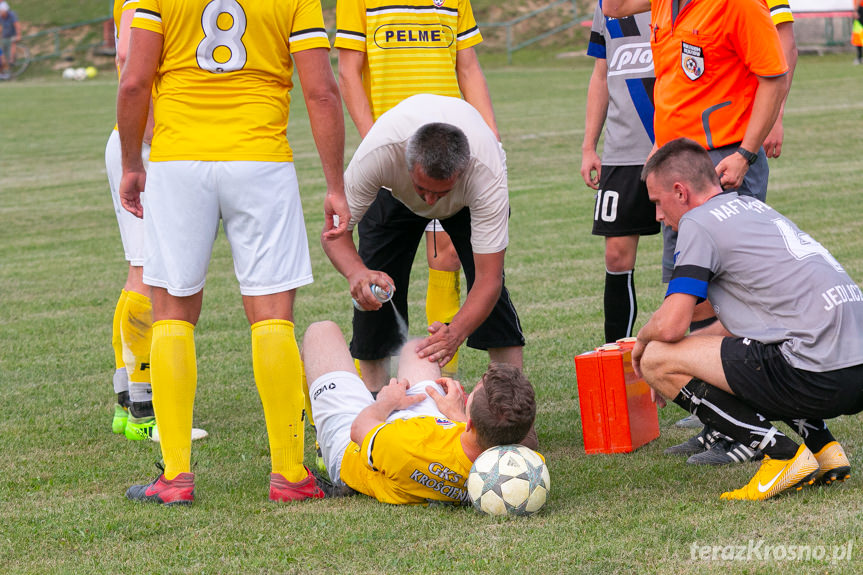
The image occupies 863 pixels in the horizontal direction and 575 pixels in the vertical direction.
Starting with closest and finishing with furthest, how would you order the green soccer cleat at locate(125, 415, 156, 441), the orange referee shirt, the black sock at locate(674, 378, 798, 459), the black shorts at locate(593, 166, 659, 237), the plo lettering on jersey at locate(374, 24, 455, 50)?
the black sock at locate(674, 378, 798, 459)
the orange referee shirt
the green soccer cleat at locate(125, 415, 156, 441)
the black shorts at locate(593, 166, 659, 237)
the plo lettering on jersey at locate(374, 24, 455, 50)

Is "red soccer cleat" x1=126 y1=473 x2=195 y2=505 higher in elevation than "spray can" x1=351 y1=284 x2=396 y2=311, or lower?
lower

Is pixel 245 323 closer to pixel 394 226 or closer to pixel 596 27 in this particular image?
pixel 394 226

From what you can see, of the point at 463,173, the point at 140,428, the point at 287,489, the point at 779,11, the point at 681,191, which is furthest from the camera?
the point at 140,428

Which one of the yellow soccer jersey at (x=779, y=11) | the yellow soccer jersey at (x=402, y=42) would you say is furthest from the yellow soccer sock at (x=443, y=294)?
the yellow soccer jersey at (x=779, y=11)

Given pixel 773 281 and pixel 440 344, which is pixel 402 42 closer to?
pixel 440 344

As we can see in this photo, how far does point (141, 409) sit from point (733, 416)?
3103mm

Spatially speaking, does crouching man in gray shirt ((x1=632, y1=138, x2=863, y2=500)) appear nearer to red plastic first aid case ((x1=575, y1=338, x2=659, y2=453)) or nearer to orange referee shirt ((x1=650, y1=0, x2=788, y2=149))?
red plastic first aid case ((x1=575, y1=338, x2=659, y2=453))

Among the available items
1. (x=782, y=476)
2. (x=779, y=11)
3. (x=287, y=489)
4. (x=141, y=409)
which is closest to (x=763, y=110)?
(x=779, y=11)

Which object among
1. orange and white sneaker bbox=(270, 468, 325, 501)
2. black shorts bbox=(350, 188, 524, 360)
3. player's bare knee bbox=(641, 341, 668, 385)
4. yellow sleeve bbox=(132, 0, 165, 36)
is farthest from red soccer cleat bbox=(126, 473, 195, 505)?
player's bare knee bbox=(641, 341, 668, 385)

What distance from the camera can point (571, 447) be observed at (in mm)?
5332

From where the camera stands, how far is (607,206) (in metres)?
5.96

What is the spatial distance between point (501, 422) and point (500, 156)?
138 cm

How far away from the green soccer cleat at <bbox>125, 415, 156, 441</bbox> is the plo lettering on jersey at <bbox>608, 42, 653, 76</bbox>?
3.23m

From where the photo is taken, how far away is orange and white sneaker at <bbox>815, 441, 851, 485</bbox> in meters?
4.36
